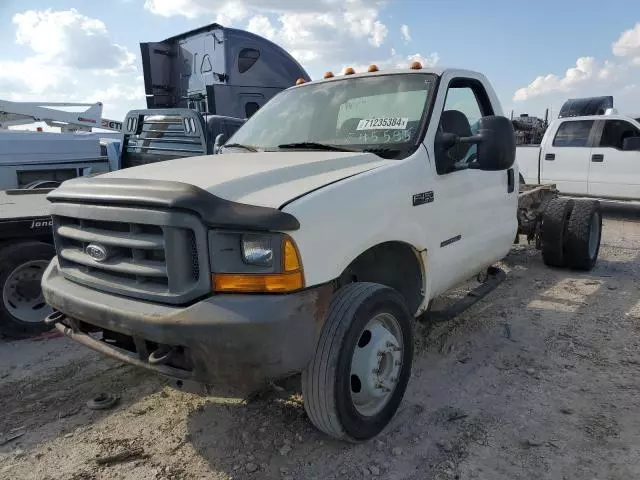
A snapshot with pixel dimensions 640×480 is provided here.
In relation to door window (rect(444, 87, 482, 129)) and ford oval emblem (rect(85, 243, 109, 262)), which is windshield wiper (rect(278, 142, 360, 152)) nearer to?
door window (rect(444, 87, 482, 129))

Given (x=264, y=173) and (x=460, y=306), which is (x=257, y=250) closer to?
(x=264, y=173)

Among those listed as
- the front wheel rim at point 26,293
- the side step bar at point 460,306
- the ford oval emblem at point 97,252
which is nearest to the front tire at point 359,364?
the side step bar at point 460,306

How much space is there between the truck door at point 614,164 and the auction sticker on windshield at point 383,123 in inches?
314

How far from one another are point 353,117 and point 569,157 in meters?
8.09

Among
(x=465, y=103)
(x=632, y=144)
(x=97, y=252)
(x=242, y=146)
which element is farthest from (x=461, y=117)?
(x=632, y=144)

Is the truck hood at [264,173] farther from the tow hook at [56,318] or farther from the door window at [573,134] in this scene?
the door window at [573,134]

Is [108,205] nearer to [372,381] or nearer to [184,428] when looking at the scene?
[184,428]

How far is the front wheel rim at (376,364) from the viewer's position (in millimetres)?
2855

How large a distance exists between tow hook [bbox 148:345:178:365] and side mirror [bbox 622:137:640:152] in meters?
9.61

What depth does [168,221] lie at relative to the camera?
2.38 metres

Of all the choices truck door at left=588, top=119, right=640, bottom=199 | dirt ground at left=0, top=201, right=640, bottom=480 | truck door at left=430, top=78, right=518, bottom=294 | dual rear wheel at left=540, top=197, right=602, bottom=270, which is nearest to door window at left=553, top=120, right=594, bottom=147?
truck door at left=588, top=119, right=640, bottom=199

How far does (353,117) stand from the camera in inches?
148

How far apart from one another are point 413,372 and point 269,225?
203cm

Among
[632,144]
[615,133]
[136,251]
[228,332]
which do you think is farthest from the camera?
[615,133]
